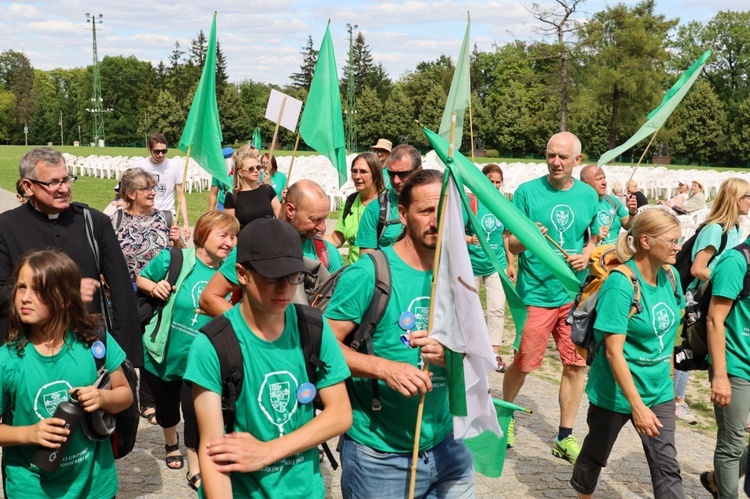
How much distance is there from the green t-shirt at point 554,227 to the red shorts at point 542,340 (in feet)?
0.26

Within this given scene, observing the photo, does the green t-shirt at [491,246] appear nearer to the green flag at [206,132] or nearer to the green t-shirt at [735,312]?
the green flag at [206,132]

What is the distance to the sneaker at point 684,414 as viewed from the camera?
7.67m

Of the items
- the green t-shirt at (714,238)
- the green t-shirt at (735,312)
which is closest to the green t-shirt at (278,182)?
the green t-shirt at (714,238)

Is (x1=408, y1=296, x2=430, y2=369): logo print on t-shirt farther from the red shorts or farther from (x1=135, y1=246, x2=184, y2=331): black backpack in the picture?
the red shorts

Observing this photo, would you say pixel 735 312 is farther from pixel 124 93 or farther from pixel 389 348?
pixel 124 93

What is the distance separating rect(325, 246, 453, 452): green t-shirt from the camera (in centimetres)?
342

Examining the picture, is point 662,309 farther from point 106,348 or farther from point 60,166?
point 60,166

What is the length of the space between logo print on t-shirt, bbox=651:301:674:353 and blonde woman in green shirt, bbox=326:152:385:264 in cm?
299

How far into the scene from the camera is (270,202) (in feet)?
28.5

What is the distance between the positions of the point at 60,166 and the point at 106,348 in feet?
4.06

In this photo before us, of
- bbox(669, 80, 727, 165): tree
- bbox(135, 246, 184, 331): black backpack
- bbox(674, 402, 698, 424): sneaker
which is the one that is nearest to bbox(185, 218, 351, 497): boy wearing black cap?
bbox(135, 246, 184, 331): black backpack

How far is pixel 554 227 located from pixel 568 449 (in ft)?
5.49

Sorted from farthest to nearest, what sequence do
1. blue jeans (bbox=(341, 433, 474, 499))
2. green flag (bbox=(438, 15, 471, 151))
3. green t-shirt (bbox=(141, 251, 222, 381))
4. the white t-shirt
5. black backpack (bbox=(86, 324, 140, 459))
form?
the white t-shirt, green t-shirt (bbox=(141, 251, 222, 381)), green flag (bbox=(438, 15, 471, 151)), black backpack (bbox=(86, 324, 140, 459)), blue jeans (bbox=(341, 433, 474, 499))

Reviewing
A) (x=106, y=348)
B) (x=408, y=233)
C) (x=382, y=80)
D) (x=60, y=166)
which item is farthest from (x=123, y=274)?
(x=382, y=80)
